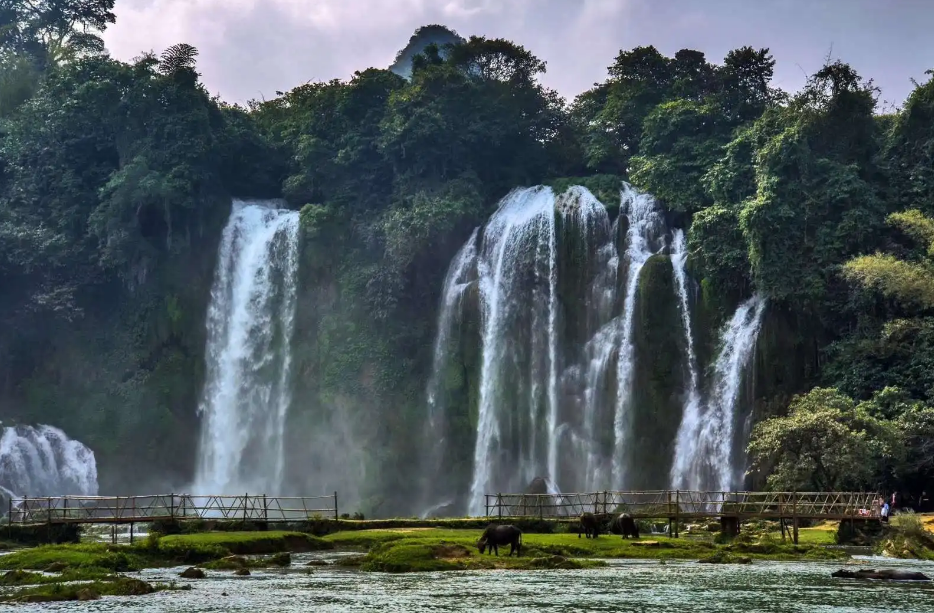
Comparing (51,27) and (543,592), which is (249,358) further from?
(543,592)

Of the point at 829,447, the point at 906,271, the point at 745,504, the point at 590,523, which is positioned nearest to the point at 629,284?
the point at 906,271

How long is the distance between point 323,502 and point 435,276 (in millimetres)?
14355

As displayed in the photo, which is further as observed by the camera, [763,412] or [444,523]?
[763,412]

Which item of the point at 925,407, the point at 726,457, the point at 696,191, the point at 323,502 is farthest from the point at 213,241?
the point at 925,407

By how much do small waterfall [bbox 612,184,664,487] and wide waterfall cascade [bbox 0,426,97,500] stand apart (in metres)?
27.5

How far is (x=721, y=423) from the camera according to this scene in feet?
180

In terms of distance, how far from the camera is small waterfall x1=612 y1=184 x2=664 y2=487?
57375mm

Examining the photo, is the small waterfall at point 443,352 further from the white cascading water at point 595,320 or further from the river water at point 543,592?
the river water at point 543,592

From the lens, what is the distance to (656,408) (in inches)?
2251

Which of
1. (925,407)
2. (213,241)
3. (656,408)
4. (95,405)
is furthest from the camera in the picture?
(213,241)

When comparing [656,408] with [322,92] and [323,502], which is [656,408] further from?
[322,92]

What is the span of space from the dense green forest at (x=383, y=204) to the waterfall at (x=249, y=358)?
912 millimetres

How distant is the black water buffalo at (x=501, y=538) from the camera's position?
105ft

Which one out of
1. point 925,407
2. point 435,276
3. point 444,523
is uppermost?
point 435,276
